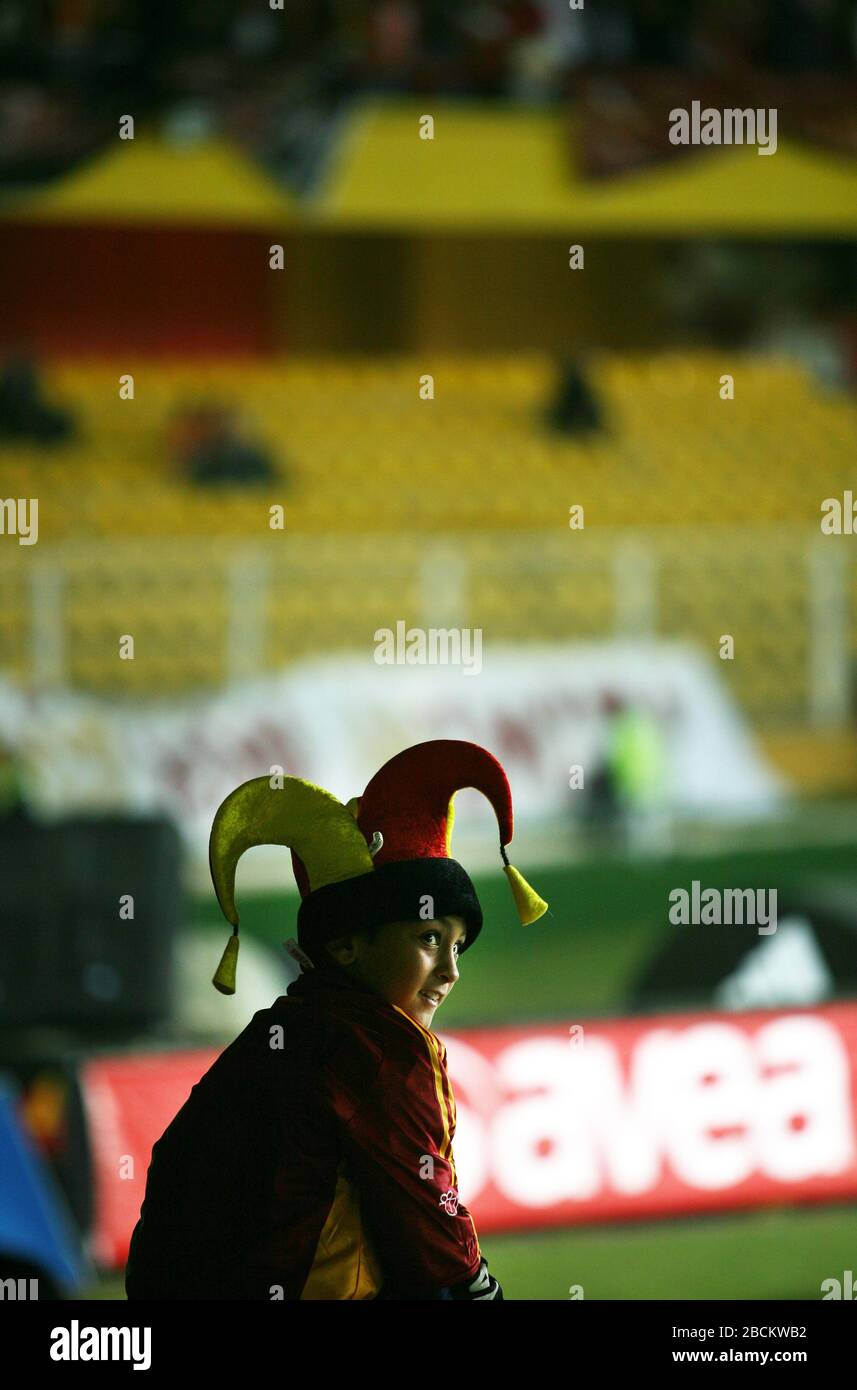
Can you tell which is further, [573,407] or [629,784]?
[573,407]

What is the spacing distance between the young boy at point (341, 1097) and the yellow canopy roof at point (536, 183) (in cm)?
1186

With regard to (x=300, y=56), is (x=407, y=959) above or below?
below

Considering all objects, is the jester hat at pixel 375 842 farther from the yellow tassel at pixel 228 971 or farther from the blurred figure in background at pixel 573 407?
the blurred figure in background at pixel 573 407

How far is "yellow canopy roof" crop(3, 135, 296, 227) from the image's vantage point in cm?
1242

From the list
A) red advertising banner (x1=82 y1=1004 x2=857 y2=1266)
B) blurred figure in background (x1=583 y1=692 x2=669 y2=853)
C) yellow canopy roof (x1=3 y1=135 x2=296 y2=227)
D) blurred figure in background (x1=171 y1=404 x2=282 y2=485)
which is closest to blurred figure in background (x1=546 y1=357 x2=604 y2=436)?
blurred figure in background (x1=171 y1=404 x2=282 y2=485)

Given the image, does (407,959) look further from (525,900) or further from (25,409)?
(25,409)

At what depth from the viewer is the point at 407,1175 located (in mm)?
1400

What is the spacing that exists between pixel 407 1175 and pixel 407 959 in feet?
0.55

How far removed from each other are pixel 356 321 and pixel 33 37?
532 centimetres

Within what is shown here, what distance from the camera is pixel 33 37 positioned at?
12305mm

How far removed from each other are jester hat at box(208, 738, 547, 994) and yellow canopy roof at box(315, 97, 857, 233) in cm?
1185

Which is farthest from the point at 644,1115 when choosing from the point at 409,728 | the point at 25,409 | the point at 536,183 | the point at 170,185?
the point at 536,183

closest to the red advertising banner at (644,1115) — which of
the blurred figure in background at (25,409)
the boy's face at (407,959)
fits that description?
the boy's face at (407,959)
